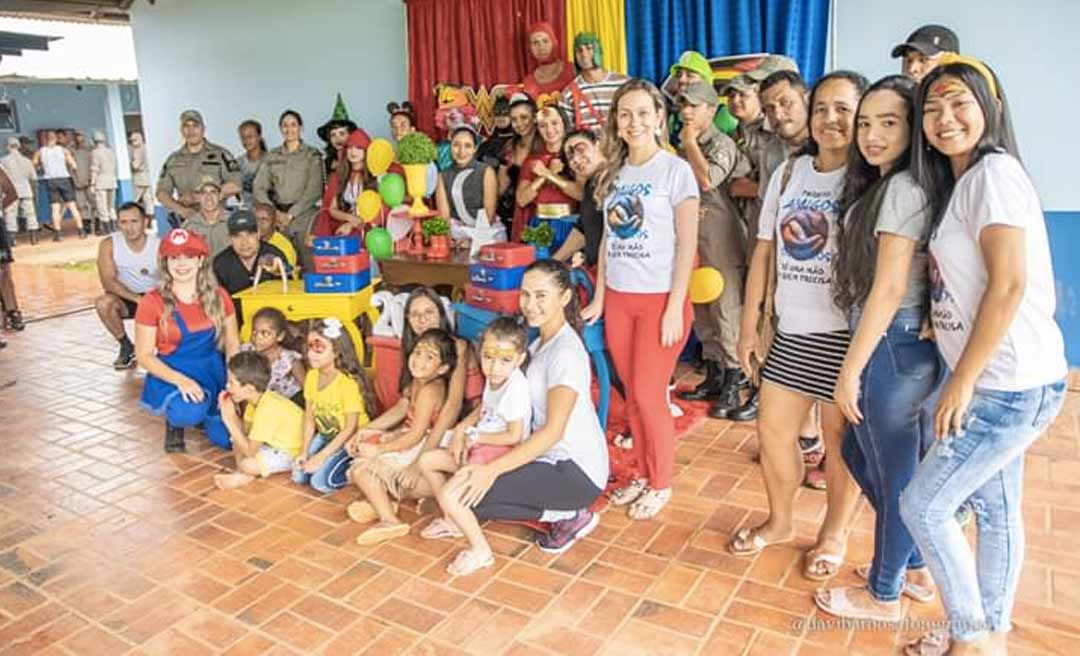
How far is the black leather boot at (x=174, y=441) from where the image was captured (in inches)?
151

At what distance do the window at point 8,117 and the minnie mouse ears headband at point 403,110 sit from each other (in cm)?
1224

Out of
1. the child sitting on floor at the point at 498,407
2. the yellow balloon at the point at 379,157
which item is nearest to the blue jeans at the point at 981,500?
the child sitting on floor at the point at 498,407

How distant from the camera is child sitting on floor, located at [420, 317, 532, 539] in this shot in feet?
8.82

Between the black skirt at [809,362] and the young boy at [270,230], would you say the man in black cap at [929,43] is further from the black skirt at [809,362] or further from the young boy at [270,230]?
the young boy at [270,230]

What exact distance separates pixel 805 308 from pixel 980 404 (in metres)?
0.63

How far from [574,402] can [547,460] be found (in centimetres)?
21

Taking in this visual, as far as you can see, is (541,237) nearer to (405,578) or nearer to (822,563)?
(405,578)

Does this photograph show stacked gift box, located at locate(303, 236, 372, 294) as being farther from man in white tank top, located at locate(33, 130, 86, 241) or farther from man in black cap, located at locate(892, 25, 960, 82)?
man in white tank top, located at locate(33, 130, 86, 241)

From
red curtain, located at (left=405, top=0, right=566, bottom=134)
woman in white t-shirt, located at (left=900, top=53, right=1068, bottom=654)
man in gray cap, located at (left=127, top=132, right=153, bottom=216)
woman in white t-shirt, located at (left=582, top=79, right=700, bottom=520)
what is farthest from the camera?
man in gray cap, located at (left=127, top=132, right=153, bottom=216)

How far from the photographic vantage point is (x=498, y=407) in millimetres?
2707

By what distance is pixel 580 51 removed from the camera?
459cm

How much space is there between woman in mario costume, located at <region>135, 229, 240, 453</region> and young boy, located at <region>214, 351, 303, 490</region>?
35 centimetres

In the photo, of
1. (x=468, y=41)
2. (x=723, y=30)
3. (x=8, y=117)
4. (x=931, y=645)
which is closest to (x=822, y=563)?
(x=931, y=645)

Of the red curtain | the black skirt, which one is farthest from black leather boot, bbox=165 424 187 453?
the red curtain
